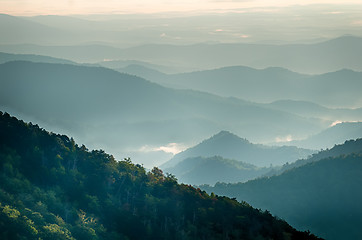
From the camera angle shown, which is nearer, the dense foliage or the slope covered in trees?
the dense foliage

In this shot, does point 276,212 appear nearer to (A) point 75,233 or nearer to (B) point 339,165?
(B) point 339,165

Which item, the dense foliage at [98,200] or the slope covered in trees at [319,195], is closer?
the dense foliage at [98,200]

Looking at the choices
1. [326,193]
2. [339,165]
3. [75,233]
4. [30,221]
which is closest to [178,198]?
[75,233]

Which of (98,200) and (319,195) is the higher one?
(319,195)

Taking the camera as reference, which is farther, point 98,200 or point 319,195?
point 319,195

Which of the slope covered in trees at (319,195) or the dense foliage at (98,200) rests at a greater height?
the slope covered in trees at (319,195)
